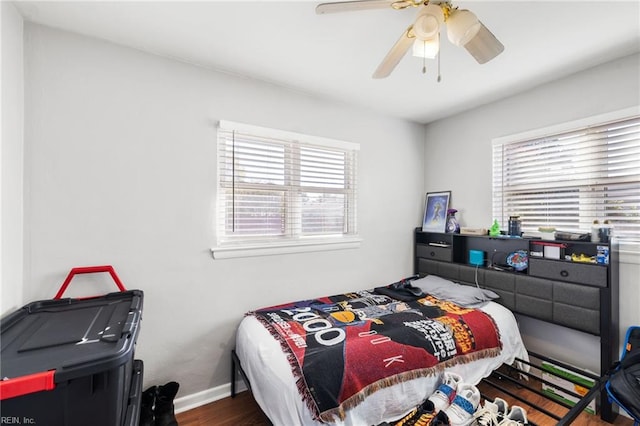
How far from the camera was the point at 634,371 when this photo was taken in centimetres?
167

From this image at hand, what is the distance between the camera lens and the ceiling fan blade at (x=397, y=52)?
142 centimetres

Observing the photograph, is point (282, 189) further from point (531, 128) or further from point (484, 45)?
point (531, 128)

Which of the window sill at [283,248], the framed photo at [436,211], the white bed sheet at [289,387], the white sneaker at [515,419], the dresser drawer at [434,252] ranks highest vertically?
the framed photo at [436,211]

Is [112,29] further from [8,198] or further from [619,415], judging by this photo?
[619,415]

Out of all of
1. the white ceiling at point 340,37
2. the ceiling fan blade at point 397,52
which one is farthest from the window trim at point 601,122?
the ceiling fan blade at point 397,52

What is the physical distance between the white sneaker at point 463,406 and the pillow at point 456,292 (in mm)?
803

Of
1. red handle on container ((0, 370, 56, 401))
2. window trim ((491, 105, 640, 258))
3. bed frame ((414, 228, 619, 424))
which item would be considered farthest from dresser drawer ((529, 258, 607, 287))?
red handle on container ((0, 370, 56, 401))

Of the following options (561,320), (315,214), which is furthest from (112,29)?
(561,320)

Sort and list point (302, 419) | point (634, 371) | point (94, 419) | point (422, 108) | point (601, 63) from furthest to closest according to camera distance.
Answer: point (422, 108) < point (601, 63) < point (634, 371) < point (302, 419) < point (94, 419)

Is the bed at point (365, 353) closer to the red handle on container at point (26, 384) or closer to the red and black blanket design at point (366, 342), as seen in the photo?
the red and black blanket design at point (366, 342)

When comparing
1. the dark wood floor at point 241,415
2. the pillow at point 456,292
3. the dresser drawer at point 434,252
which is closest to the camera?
the dark wood floor at point 241,415

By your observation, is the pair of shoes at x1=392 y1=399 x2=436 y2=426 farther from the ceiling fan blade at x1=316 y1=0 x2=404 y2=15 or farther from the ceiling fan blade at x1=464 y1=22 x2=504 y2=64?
the ceiling fan blade at x1=316 y1=0 x2=404 y2=15

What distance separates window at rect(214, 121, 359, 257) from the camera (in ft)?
7.59

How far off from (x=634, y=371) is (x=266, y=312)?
2403mm
